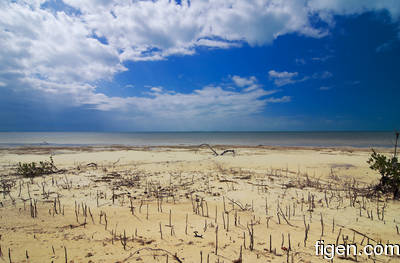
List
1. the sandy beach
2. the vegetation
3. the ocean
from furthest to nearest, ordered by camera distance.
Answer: the ocean < the vegetation < the sandy beach

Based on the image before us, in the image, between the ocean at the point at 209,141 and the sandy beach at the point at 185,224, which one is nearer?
the sandy beach at the point at 185,224

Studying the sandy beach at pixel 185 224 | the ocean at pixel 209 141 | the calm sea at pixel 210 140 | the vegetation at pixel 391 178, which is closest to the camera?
the sandy beach at pixel 185 224

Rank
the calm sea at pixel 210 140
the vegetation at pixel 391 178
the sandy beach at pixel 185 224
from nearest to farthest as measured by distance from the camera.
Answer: the sandy beach at pixel 185 224
the vegetation at pixel 391 178
the calm sea at pixel 210 140

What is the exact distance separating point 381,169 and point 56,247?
7742mm

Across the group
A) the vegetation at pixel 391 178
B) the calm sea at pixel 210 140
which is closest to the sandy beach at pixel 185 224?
the vegetation at pixel 391 178

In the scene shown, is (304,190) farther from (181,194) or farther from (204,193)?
(181,194)

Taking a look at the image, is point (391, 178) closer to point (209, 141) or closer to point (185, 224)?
point (185, 224)

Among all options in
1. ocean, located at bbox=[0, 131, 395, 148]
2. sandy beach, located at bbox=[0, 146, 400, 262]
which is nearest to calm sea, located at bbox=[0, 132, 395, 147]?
ocean, located at bbox=[0, 131, 395, 148]

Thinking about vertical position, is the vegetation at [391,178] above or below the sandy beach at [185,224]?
above

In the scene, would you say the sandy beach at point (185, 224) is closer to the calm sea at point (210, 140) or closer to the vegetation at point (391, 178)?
the vegetation at point (391, 178)

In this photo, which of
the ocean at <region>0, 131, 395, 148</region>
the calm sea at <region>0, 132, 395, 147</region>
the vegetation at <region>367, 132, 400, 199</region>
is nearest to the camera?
the vegetation at <region>367, 132, 400, 199</region>

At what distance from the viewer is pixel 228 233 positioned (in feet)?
10.6

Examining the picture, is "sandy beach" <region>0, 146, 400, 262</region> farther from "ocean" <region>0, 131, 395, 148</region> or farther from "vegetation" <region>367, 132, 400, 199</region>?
"ocean" <region>0, 131, 395, 148</region>

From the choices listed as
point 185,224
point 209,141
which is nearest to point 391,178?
point 185,224
